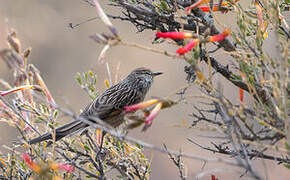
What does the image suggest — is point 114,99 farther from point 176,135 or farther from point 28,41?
point 28,41

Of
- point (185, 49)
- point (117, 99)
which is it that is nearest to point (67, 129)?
point (117, 99)

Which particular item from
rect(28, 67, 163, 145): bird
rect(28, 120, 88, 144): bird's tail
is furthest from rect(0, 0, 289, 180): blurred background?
rect(28, 120, 88, 144): bird's tail

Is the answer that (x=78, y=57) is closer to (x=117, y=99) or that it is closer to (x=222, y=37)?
(x=117, y=99)

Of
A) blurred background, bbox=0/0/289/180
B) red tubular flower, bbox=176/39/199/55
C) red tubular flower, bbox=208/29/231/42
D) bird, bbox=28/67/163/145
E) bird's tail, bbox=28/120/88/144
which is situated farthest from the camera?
blurred background, bbox=0/0/289/180

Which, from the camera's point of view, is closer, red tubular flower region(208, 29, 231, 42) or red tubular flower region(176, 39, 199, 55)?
red tubular flower region(176, 39, 199, 55)

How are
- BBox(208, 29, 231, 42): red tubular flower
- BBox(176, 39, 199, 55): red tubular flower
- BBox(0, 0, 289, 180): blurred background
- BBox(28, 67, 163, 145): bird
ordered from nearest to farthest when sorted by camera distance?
BBox(176, 39, 199, 55): red tubular flower
BBox(208, 29, 231, 42): red tubular flower
BBox(28, 67, 163, 145): bird
BBox(0, 0, 289, 180): blurred background

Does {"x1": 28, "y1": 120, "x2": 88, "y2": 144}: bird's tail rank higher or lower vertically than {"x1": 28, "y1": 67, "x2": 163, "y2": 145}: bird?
higher

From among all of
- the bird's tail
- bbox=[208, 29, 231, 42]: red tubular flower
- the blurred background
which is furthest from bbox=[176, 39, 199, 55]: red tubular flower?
the blurred background

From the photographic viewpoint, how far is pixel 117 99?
4.32 m

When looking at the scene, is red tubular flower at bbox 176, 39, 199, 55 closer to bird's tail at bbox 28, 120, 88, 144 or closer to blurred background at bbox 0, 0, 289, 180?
bird's tail at bbox 28, 120, 88, 144

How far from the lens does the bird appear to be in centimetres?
399

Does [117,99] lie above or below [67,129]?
below

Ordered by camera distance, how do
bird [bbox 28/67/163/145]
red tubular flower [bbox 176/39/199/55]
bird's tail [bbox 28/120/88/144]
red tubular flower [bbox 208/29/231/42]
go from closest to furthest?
1. red tubular flower [bbox 176/39/199/55]
2. red tubular flower [bbox 208/29/231/42]
3. bird's tail [bbox 28/120/88/144]
4. bird [bbox 28/67/163/145]

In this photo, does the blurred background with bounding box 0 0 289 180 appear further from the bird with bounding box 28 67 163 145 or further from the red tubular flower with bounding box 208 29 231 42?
the red tubular flower with bounding box 208 29 231 42
